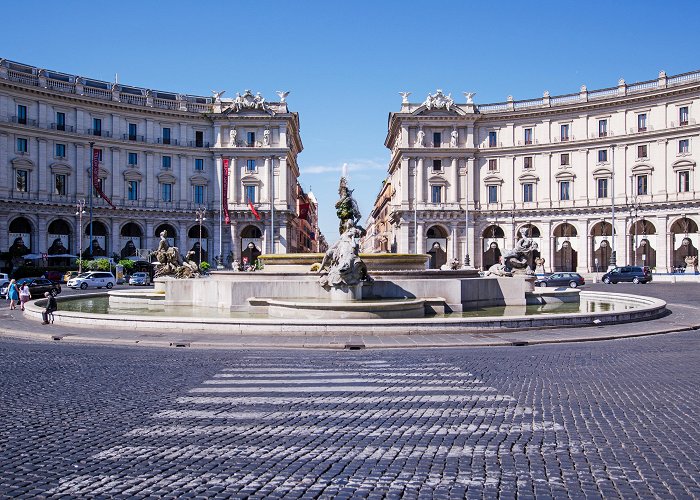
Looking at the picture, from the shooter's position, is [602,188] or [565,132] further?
[565,132]

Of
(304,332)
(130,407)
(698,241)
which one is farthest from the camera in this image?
(698,241)

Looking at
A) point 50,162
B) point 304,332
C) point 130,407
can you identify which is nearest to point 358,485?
point 130,407

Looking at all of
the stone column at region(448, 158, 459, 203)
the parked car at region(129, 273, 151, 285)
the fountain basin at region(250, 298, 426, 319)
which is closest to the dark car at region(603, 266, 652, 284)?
the stone column at region(448, 158, 459, 203)

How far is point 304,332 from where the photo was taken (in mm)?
16828

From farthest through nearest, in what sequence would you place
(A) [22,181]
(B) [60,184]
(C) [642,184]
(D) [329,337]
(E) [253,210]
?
1. (E) [253,210]
2. (C) [642,184]
3. (B) [60,184]
4. (A) [22,181]
5. (D) [329,337]

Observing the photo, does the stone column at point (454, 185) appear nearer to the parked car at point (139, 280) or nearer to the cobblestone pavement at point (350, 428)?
the parked car at point (139, 280)

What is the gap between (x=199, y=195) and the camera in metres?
76.2

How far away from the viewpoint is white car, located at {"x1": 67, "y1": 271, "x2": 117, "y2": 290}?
43.6 metres

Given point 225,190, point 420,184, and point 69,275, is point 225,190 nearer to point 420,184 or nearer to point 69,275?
point 420,184

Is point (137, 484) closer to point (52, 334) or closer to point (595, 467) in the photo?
point (595, 467)

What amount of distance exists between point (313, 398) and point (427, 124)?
72191 mm

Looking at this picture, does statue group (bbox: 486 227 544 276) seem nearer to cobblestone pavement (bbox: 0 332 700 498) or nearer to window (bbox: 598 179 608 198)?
cobblestone pavement (bbox: 0 332 700 498)

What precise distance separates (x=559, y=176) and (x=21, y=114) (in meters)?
62.9

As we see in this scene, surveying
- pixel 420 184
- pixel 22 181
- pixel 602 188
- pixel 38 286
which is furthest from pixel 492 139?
pixel 38 286
